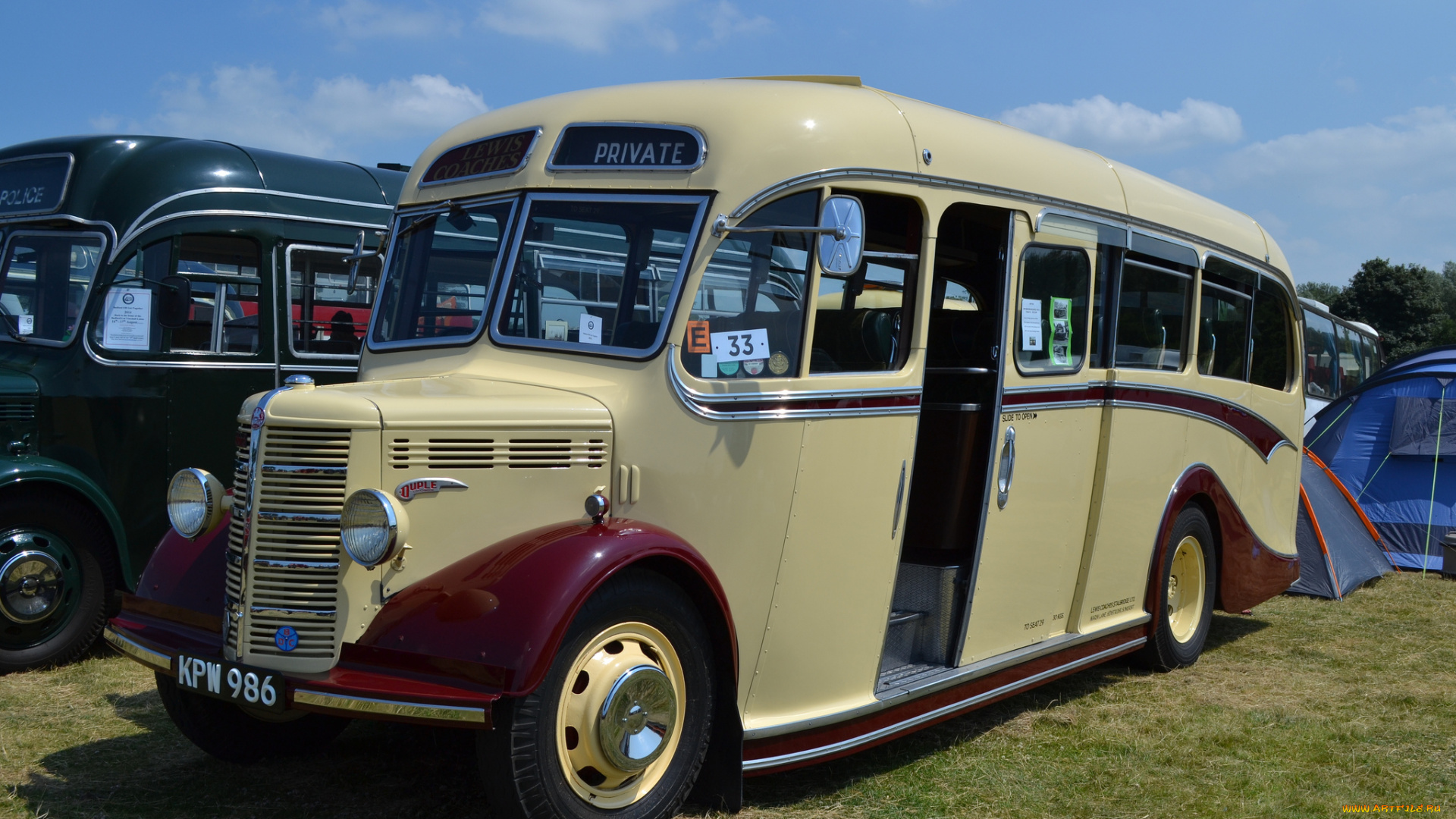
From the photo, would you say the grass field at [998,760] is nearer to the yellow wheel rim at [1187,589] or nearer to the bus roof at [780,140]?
the yellow wheel rim at [1187,589]

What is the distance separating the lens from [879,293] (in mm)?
4844

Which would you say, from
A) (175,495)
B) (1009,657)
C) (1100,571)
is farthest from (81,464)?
(1100,571)

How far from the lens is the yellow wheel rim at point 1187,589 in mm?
7406

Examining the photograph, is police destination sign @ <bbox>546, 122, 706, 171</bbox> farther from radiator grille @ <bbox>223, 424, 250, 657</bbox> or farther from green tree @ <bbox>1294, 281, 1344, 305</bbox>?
green tree @ <bbox>1294, 281, 1344, 305</bbox>

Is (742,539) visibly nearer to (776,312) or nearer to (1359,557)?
(776,312)

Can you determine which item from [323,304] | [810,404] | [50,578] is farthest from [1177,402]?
[50,578]

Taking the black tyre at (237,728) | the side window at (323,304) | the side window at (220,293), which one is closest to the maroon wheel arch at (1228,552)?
the black tyre at (237,728)

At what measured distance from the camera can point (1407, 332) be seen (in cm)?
5188

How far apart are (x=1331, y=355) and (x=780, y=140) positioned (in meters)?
23.1

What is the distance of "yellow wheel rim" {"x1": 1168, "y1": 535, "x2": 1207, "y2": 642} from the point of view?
7406mm

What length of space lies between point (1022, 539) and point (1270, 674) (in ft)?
8.51

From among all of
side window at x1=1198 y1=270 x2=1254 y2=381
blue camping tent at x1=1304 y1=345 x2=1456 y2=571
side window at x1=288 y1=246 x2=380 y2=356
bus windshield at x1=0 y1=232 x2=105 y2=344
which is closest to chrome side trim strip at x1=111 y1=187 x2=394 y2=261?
bus windshield at x1=0 y1=232 x2=105 y2=344

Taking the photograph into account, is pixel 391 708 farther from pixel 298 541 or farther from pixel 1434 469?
pixel 1434 469

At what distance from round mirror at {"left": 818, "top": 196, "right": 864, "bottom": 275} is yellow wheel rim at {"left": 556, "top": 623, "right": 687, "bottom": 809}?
1.43 metres
